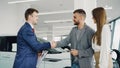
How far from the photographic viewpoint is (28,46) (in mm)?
2957

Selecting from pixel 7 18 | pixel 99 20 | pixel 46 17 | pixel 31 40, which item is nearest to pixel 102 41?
pixel 99 20

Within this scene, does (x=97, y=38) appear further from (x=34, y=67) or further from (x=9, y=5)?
(x=9, y=5)

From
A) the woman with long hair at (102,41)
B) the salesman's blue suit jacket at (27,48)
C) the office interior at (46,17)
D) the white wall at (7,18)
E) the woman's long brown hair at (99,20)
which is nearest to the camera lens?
the woman with long hair at (102,41)

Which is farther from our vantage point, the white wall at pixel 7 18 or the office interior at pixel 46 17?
the white wall at pixel 7 18

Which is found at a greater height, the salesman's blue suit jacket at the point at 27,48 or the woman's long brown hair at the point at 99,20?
the woman's long brown hair at the point at 99,20

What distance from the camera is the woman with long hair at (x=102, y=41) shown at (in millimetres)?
2678

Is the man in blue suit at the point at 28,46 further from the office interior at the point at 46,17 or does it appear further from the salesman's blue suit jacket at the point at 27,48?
the office interior at the point at 46,17

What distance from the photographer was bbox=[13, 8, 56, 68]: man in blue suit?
292 centimetres

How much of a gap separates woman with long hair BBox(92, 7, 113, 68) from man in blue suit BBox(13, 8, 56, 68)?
25.4 inches

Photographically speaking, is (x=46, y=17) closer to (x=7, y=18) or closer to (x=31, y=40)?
(x=7, y=18)

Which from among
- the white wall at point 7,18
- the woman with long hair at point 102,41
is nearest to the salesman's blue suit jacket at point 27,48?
the woman with long hair at point 102,41

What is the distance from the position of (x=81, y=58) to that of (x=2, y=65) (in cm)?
232

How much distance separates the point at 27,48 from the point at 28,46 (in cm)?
3

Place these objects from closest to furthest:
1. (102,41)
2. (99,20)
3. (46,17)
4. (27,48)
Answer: (102,41) < (99,20) < (27,48) < (46,17)
